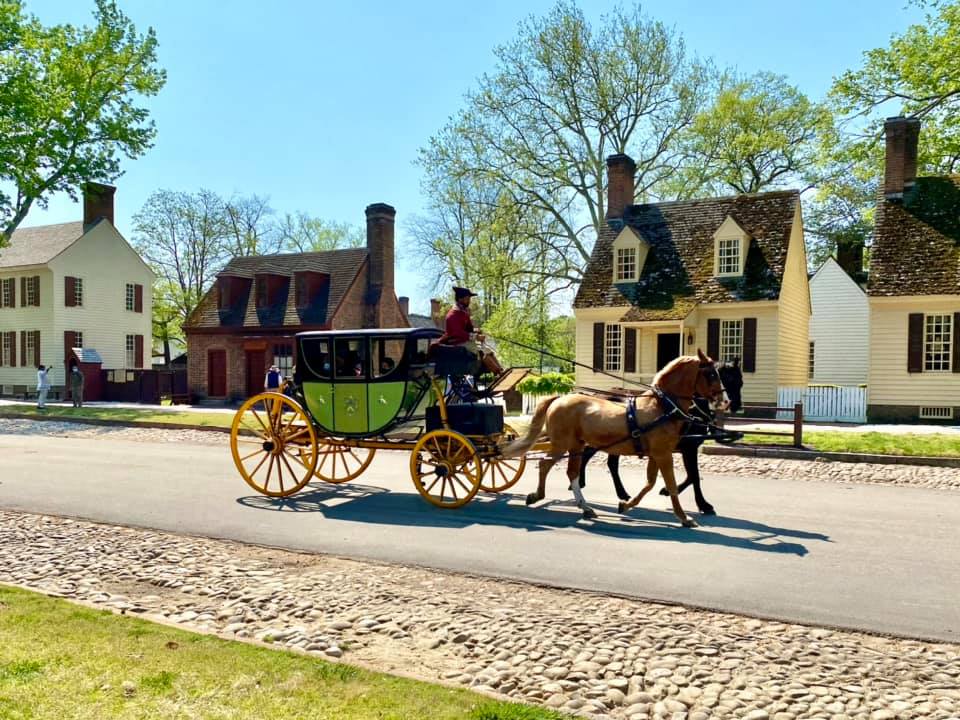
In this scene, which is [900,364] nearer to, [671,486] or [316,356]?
[671,486]

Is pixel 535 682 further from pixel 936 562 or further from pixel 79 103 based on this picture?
pixel 79 103

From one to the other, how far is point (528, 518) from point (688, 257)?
19.6 metres

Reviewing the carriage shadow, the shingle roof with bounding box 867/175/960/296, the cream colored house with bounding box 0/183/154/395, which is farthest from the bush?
the cream colored house with bounding box 0/183/154/395

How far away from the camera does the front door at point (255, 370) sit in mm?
32844

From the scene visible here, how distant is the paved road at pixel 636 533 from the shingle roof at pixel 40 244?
29646 mm

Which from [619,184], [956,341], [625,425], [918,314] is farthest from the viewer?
[619,184]

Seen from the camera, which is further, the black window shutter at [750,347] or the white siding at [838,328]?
the white siding at [838,328]

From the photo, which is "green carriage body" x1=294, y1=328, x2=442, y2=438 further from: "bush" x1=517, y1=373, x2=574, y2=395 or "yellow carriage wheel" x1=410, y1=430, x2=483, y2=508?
"bush" x1=517, y1=373, x2=574, y2=395

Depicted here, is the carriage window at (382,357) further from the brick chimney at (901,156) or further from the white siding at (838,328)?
the white siding at (838,328)

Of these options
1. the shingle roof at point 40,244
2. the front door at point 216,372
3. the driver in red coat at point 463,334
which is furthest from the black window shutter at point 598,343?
the shingle roof at point 40,244

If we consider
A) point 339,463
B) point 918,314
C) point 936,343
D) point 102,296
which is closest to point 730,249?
point 918,314

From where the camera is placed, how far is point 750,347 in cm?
2447

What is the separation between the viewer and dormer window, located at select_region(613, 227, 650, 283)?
2700 cm

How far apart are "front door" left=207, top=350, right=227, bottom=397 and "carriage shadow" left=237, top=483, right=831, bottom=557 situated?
24.4 metres
